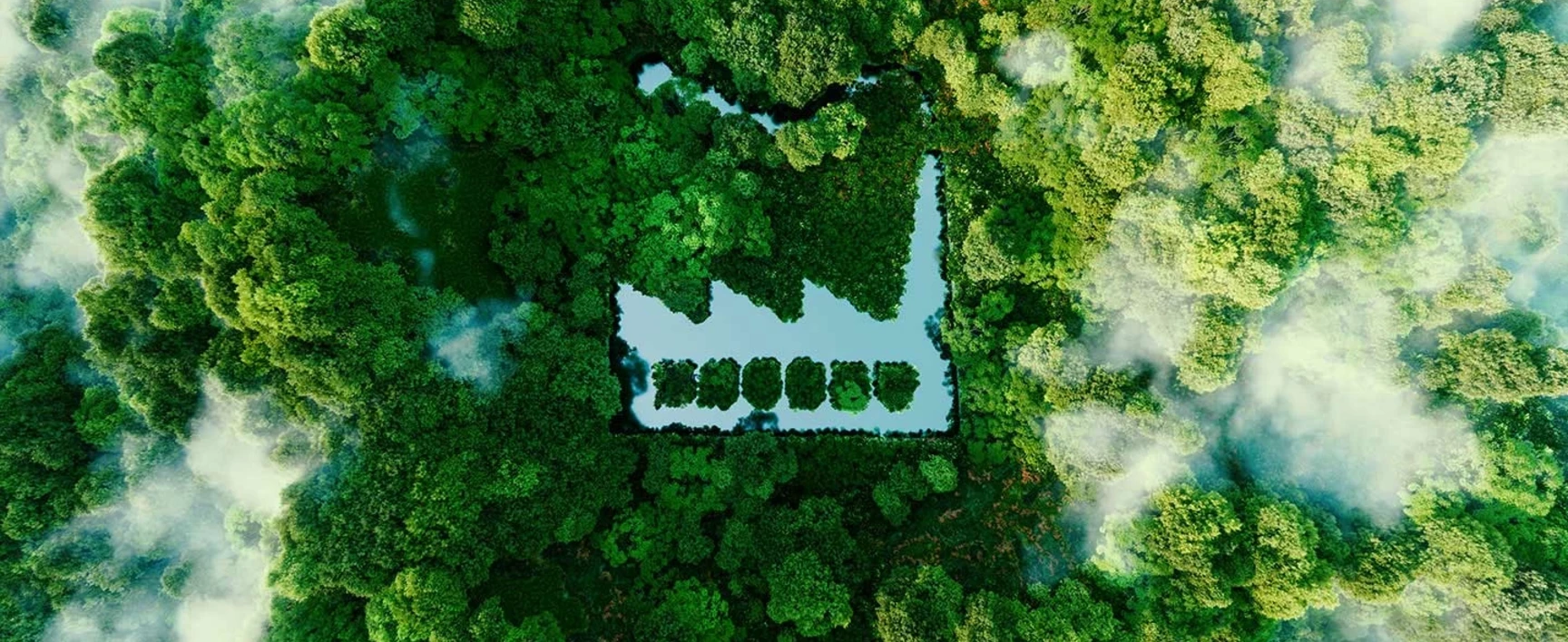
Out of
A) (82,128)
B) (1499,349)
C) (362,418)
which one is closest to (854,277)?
(362,418)

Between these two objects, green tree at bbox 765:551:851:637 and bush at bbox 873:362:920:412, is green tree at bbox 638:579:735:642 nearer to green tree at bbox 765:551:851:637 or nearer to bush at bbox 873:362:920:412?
green tree at bbox 765:551:851:637

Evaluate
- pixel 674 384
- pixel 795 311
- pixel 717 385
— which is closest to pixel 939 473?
pixel 795 311

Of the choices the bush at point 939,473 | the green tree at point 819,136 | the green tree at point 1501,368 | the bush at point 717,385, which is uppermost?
the green tree at point 819,136

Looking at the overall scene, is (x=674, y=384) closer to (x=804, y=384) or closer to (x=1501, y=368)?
(x=804, y=384)

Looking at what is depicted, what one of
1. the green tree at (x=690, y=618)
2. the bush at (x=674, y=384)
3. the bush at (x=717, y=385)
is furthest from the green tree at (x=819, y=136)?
the green tree at (x=690, y=618)

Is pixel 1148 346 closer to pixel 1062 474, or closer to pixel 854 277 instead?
pixel 1062 474

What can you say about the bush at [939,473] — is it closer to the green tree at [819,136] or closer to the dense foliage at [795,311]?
the dense foliage at [795,311]
